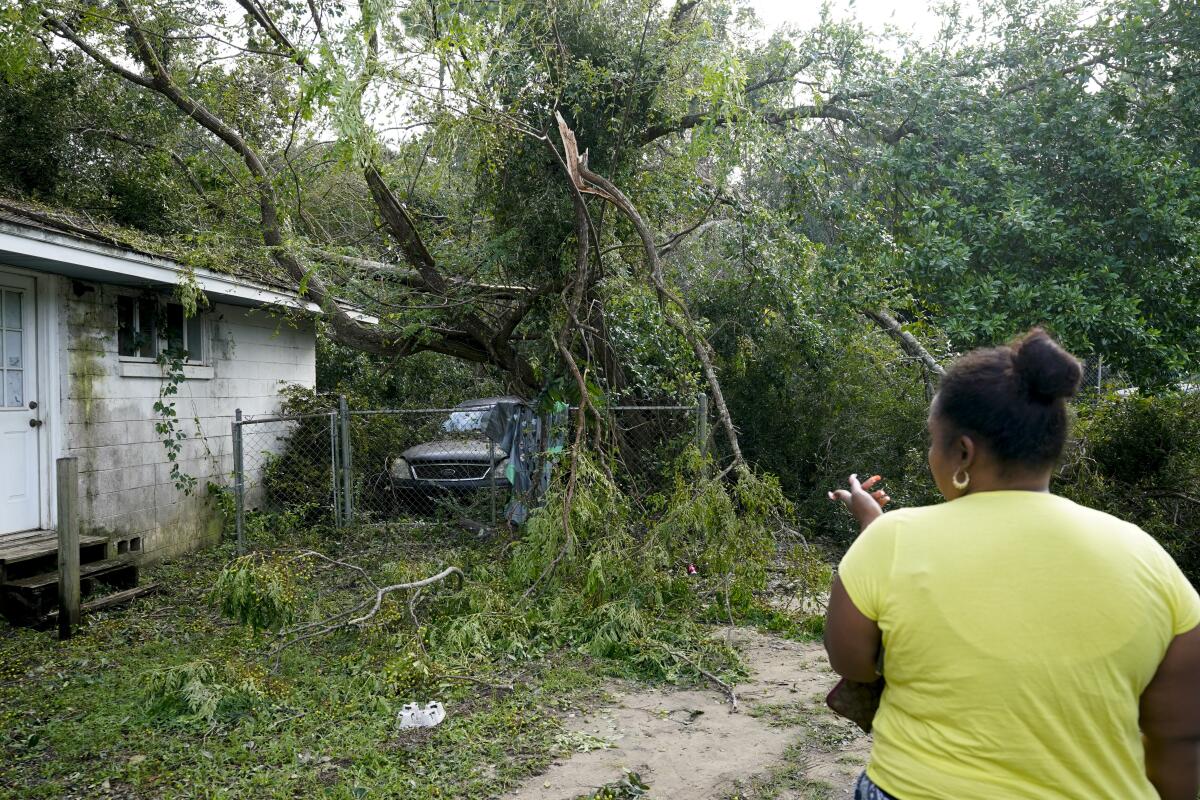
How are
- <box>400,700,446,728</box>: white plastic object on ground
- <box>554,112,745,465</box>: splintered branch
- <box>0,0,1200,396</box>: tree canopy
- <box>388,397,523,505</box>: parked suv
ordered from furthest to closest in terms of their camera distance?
<box>388,397,523,505</box>: parked suv
<box>0,0,1200,396</box>: tree canopy
<box>554,112,745,465</box>: splintered branch
<box>400,700,446,728</box>: white plastic object on ground

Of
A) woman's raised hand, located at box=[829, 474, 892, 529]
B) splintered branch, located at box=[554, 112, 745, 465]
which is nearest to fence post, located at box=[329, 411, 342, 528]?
splintered branch, located at box=[554, 112, 745, 465]

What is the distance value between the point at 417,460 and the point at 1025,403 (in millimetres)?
9185

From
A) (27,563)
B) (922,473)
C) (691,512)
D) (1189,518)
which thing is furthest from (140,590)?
(1189,518)

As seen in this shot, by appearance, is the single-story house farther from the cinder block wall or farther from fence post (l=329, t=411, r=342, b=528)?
fence post (l=329, t=411, r=342, b=528)

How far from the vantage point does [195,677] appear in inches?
183

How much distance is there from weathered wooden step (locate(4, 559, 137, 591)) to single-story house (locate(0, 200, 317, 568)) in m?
0.26

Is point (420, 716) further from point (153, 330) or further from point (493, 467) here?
point (153, 330)

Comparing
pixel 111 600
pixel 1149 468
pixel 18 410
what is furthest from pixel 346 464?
pixel 1149 468

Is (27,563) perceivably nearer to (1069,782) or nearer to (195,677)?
(195,677)

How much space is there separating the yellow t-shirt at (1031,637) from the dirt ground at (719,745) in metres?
2.51

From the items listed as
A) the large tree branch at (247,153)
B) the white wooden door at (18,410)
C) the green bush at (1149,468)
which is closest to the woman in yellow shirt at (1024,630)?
the green bush at (1149,468)

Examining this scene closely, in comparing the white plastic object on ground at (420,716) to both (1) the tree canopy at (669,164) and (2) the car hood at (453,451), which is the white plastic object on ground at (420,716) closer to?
(1) the tree canopy at (669,164)

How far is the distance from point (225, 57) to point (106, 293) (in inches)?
102

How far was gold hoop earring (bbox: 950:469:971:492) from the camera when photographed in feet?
5.24
